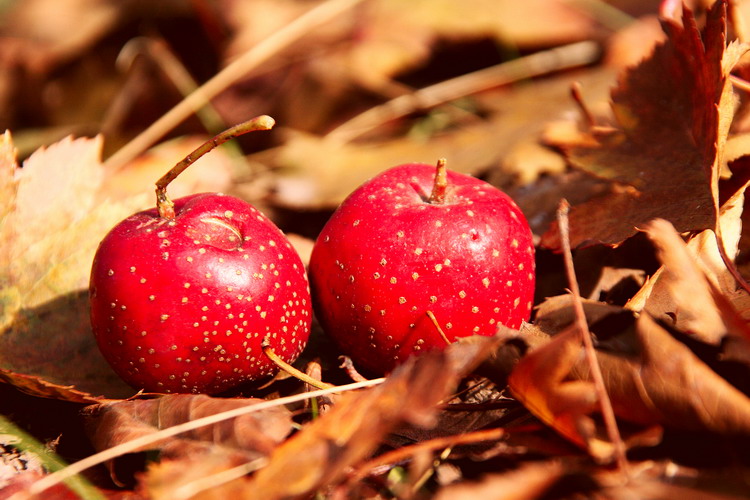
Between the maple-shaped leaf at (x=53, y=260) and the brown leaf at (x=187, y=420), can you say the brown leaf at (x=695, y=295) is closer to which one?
the brown leaf at (x=187, y=420)

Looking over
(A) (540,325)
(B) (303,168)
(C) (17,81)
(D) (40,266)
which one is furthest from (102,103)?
(A) (540,325)

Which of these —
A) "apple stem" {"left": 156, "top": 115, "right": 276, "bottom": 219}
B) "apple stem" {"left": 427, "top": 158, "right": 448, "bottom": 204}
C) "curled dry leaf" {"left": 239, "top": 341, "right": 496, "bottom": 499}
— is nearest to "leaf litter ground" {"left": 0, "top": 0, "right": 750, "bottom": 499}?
"curled dry leaf" {"left": 239, "top": 341, "right": 496, "bottom": 499}

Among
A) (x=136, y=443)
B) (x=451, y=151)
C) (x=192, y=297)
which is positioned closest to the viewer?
(x=136, y=443)

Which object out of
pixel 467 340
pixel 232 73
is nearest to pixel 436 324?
pixel 467 340

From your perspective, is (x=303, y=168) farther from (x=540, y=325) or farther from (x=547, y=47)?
(x=540, y=325)

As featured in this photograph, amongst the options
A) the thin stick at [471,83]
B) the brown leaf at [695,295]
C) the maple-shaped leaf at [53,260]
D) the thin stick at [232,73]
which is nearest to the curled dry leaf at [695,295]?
the brown leaf at [695,295]

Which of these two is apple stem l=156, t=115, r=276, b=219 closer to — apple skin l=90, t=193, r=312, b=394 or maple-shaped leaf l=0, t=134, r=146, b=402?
apple skin l=90, t=193, r=312, b=394

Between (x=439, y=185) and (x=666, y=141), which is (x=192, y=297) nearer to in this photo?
(x=439, y=185)
